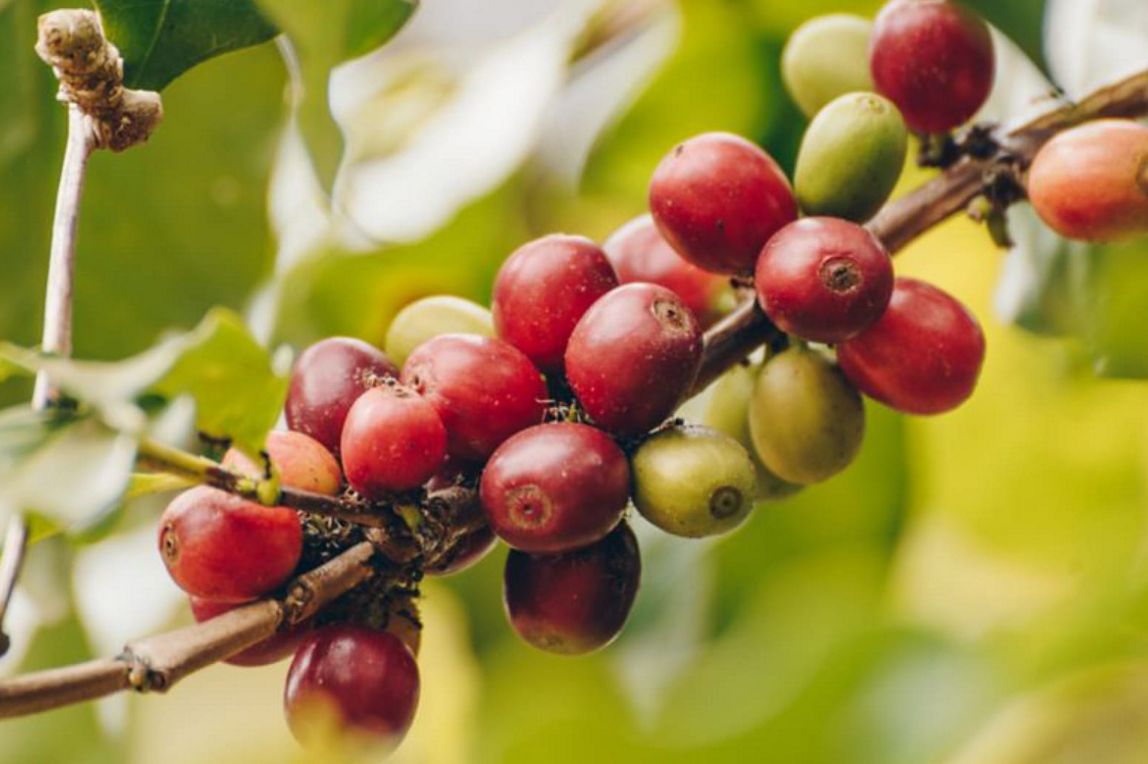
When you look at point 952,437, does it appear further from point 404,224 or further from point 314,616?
point 314,616

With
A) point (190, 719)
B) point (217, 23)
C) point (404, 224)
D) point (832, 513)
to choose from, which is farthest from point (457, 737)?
point (217, 23)

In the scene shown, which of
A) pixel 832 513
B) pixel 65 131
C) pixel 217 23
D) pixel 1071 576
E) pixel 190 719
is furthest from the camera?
pixel 832 513

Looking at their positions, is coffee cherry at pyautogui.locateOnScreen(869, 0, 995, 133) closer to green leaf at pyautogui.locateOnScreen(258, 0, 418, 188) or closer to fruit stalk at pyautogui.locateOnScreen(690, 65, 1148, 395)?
fruit stalk at pyautogui.locateOnScreen(690, 65, 1148, 395)

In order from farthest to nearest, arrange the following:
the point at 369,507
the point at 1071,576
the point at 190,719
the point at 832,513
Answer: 1. the point at 832,513
2. the point at 1071,576
3. the point at 190,719
4. the point at 369,507

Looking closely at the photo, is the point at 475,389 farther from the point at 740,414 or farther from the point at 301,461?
the point at 740,414

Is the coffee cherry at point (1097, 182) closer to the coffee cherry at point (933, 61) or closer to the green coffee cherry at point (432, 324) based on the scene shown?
the coffee cherry at point (933, 61)

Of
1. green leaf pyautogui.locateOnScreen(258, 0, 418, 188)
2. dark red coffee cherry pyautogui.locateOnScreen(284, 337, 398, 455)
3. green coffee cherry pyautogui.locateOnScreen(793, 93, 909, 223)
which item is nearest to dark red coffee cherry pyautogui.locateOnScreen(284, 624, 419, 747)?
dark red coffee cherry pyautogui.locateOnScreen(284, 337, 398, 455)

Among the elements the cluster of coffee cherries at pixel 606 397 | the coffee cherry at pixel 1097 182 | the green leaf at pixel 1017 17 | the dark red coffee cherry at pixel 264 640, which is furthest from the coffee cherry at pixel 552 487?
the green leaf at pixel 1017 17
